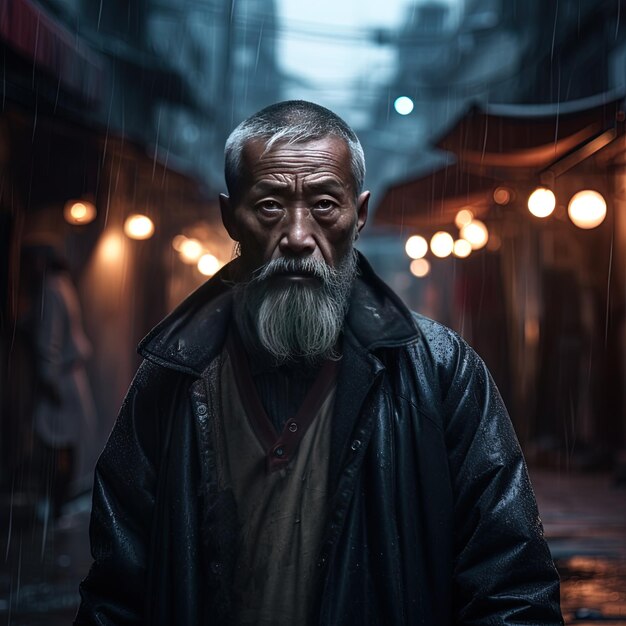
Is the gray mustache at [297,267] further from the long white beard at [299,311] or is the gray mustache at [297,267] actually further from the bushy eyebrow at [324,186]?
the bushy eyebrow at [324,186]

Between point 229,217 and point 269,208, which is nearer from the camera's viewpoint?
point 269,208

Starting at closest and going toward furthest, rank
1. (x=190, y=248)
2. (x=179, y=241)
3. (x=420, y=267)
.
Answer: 1. (x=190, y=248)
2. (x=179, y=241)
3. (x=420, y=267)

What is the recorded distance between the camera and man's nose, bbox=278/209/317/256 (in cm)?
206

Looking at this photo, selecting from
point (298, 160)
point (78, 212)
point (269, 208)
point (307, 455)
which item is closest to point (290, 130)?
point (298, 160)

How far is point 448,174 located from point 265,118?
8698 millimetres

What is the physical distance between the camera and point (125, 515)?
209cm

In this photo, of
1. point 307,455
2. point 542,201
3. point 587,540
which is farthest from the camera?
point 542,201

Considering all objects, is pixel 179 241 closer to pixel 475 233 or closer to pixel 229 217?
pixel 475 233

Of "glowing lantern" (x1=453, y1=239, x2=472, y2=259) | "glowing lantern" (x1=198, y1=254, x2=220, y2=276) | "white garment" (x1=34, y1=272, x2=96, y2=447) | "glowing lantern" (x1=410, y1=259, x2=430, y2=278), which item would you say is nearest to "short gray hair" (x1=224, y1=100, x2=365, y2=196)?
"white garment" (x1=34, y1=272, x2=96, y2=447)

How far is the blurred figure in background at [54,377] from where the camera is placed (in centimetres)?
776

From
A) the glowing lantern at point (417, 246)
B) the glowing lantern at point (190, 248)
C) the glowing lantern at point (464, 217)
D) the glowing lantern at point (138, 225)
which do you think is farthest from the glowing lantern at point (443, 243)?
the glowing lantern at point (138, 225)

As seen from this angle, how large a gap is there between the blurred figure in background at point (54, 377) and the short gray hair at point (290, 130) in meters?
6.06

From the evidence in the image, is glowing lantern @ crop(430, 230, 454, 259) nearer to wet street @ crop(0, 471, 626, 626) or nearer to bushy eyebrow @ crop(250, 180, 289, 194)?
wet street @ crop(0, 471, 626, 626)

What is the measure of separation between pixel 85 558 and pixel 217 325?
16.4 ft
